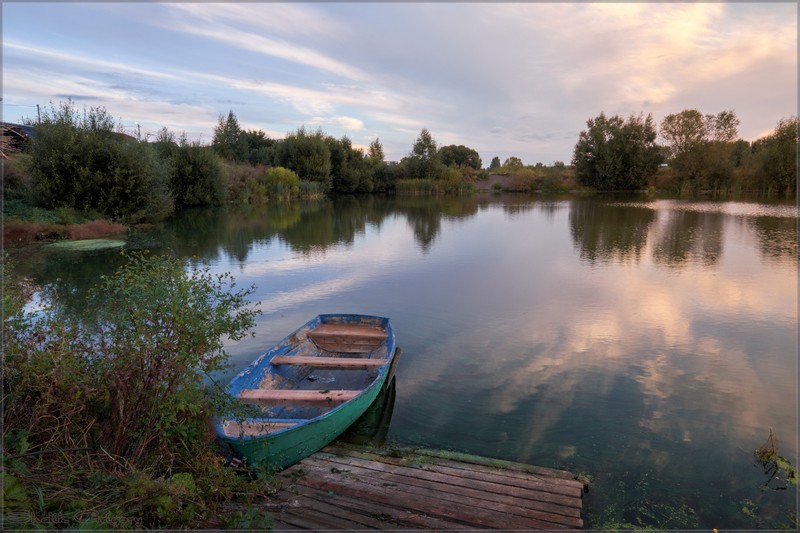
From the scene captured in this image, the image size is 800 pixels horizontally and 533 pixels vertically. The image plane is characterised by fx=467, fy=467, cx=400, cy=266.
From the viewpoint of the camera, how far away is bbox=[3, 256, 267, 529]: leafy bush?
3.21 m

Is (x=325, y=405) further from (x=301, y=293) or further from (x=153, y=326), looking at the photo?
(x=301, y=293)

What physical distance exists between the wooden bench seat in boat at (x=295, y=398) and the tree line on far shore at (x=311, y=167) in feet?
69.8

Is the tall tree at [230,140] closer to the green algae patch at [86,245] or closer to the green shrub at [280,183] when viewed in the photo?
the green shrub at [280,183]

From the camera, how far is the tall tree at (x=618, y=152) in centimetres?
5928

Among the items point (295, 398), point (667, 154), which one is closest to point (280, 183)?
point (295, 398)

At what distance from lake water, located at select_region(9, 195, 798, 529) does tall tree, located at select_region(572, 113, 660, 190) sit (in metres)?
42.2

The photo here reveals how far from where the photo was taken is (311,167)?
5022 centimetres

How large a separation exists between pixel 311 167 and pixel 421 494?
48968 millimetres

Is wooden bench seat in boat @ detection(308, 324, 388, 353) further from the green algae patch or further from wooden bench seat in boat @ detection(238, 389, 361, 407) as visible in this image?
the green algae patch

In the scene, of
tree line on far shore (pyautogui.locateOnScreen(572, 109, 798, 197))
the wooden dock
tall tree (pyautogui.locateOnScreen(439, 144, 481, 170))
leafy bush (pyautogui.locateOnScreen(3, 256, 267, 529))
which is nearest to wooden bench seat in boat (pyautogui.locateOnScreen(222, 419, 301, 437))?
leafy bush (pyautogui.locateOnScreen(3, 256, 267, 529))

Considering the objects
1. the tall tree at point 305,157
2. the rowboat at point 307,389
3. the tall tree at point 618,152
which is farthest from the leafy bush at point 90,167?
the tall tree at point 618,152

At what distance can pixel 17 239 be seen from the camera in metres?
17.6

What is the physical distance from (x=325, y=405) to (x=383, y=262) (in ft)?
35.1

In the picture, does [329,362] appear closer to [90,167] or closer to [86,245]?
[86,245]
